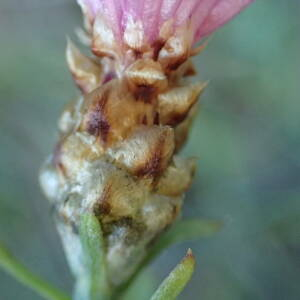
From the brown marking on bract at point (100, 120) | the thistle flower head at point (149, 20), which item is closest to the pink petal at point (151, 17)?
the thistle flower head at point (149, 20)

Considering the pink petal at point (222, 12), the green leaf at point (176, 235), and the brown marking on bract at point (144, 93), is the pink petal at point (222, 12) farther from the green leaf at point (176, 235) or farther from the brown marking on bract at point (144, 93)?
the green leaf at point (176, 235)

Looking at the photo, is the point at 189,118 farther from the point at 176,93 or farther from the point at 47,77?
the point at 47,77

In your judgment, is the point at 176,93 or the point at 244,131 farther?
the point at 244,131

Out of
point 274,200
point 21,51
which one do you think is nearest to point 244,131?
point 274,200

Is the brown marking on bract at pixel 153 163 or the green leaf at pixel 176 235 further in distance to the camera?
the green leaf at pixel 176 235

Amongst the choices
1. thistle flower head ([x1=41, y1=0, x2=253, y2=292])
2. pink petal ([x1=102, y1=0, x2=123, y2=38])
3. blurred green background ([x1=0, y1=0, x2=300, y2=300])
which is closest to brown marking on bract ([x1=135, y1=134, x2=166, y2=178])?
thistle flower head ([x1=41, y1=0, x2=253, y2=292])

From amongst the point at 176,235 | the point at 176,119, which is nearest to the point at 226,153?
the point at 176,235

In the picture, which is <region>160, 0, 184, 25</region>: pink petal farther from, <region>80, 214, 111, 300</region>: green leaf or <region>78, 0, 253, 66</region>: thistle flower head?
<region>80, 214, 111, 300</region>: green leaf
